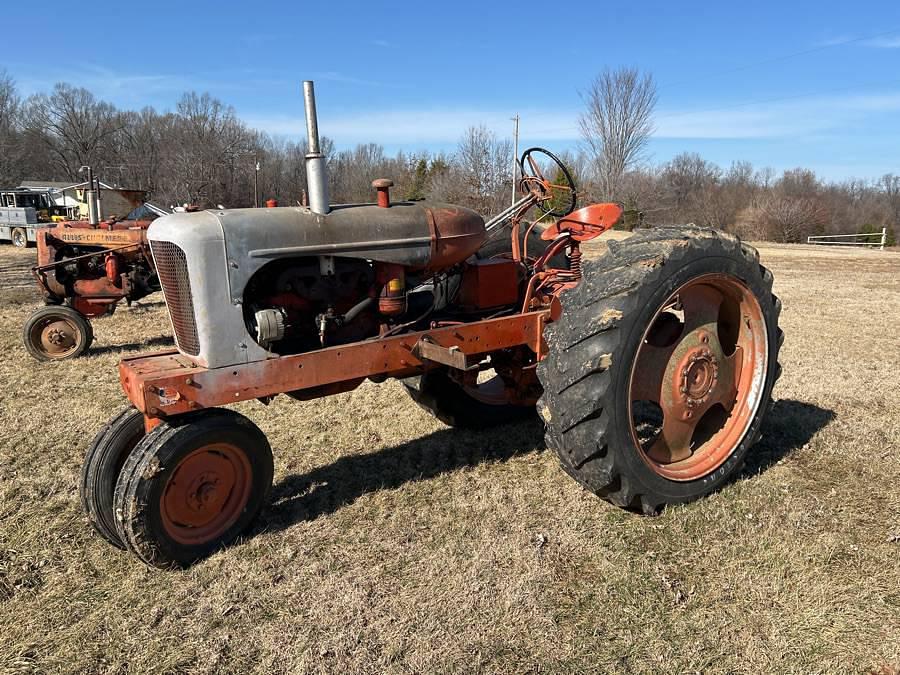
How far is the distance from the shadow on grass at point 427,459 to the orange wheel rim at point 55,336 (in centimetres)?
448

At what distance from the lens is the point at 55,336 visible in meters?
6.68

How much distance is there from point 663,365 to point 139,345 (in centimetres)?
618

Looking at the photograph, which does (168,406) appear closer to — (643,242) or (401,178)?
(643,242)

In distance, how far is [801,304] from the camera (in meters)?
9.79

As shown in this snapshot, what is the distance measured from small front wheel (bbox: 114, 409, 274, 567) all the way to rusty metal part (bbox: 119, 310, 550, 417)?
0.39 ft

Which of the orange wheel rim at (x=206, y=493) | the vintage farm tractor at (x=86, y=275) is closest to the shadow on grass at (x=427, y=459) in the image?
the orange wheel rim at (x=206, y=493)

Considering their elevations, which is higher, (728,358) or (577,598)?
(728,358)

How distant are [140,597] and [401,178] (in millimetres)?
48490

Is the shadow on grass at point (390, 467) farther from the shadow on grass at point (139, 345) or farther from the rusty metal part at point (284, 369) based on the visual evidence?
the shadow on grass at point (139, 345)

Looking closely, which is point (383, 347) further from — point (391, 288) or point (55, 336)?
point (55, 336)

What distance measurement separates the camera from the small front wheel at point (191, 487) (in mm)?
2594

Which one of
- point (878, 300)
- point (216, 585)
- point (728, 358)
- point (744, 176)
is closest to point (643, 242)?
point (728, 358)

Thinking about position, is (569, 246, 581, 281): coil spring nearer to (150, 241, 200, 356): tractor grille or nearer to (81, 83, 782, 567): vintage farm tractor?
(81, 83, 782, 567): vintage farm tractor

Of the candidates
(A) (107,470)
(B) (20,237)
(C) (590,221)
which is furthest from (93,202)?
(B) (20,237)
